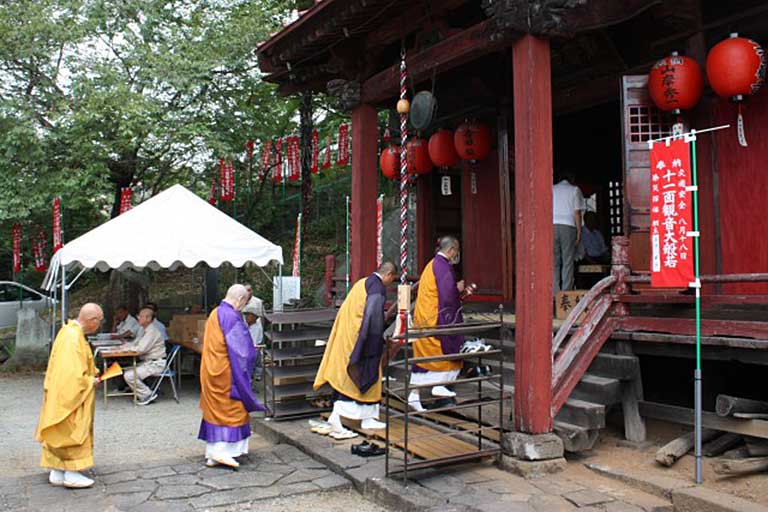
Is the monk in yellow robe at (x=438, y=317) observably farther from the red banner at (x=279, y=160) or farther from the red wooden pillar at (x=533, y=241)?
the red banner at (x=279, y=160)

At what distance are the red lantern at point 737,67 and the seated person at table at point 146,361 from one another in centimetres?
824

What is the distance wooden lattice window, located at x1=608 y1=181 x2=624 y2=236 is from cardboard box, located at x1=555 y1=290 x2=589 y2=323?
5.28 m

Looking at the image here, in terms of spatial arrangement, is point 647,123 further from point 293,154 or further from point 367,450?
point 293,154

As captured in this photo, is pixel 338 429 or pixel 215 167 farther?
pixel 215 167

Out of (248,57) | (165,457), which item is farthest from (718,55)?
(248,57)

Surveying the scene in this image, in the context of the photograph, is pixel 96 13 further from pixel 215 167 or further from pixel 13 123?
pixel 215 167

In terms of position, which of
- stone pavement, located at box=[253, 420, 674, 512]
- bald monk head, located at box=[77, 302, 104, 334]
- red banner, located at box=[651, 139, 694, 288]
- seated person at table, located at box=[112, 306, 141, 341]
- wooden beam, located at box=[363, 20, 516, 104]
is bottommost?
stone pavement, located at box=[253, 420, 674, 512]

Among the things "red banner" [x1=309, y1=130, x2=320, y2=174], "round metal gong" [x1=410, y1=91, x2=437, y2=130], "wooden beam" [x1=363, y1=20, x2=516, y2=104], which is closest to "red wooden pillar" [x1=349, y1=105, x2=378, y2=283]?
"wooden beam" [x1=363, y1=20, x2=516, y2=104]

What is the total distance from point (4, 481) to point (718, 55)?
7501 mm

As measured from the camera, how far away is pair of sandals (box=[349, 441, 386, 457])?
621 cm

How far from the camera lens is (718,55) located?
20.2 ft

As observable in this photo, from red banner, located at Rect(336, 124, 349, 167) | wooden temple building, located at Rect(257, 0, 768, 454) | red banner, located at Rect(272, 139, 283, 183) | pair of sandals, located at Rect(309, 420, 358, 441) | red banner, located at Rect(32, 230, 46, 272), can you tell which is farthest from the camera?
red banner, located at Rect(32, 230, 46, 272)

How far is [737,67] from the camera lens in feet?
19.8

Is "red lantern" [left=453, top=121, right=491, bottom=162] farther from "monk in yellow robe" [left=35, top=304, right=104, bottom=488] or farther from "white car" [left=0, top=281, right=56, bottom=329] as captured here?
"white car" [left=0, top=281, right=56, bottom=329]
